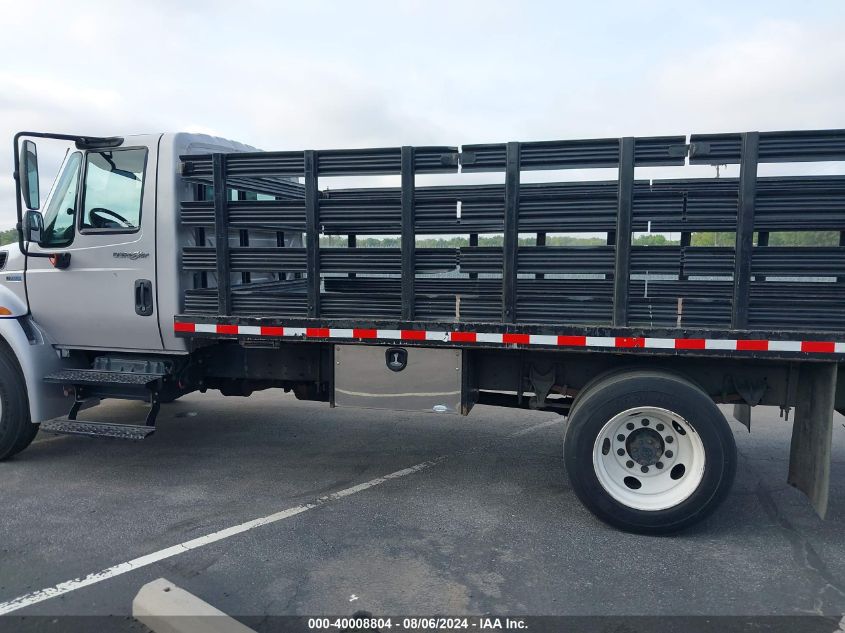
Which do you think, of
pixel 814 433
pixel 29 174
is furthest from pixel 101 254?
pixel 814 433

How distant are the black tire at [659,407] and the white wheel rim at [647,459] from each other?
5cm

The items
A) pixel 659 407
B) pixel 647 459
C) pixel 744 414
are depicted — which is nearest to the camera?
pixel 659 407

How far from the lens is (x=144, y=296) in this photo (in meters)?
4.84

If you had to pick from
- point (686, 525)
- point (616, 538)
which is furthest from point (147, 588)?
point (686, 525)

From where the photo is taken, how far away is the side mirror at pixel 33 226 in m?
4.81

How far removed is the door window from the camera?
4852 millimetres

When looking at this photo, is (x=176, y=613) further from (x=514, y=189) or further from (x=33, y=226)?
(x=33, y=226)

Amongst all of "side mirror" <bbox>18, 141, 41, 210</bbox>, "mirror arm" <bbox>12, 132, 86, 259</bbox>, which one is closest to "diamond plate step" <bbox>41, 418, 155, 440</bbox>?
"mirror arm" <bbox>12, 132, 86, 259</bbox>

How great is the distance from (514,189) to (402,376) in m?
1.62

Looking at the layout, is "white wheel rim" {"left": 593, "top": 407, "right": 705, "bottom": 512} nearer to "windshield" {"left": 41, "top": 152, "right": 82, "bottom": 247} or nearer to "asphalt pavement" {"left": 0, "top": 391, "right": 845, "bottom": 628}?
"asphalt pavement" {"left": 0, "top": 391, "right": 845, "bottom": 628}

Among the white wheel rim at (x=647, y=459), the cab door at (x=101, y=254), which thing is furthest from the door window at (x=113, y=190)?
the white wheel rim at (x=647, y=459)

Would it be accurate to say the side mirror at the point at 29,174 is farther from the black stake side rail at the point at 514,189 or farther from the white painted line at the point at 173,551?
the white painted line at the point at 173,551

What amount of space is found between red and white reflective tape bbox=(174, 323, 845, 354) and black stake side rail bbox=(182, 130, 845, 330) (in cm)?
13

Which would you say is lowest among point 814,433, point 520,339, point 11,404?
point 11,404
